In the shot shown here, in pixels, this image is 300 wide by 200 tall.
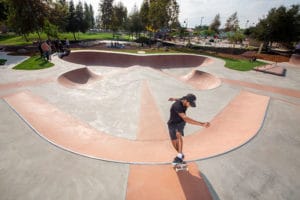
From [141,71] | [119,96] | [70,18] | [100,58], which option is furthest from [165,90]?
[70,18]

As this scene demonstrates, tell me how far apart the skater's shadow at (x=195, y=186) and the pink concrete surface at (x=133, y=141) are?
0.62m

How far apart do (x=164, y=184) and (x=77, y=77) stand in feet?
40.0

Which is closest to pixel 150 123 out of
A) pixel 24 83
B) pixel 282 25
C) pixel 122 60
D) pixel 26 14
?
pixel 24 83

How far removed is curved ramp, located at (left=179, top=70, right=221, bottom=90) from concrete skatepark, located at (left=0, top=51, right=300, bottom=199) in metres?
1.93

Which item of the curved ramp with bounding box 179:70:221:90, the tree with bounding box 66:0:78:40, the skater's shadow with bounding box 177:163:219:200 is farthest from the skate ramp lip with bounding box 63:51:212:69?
the tree with bounding box 66:0:78:40

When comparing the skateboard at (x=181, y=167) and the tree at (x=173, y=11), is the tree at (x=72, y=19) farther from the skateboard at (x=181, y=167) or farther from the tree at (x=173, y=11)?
the skateboard at (x=181, y=167)

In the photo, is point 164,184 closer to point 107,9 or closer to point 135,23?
point 135,23

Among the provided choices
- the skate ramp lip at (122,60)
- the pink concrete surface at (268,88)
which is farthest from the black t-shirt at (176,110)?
the skate ramp lip at (122,60)

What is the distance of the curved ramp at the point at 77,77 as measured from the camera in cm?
1170

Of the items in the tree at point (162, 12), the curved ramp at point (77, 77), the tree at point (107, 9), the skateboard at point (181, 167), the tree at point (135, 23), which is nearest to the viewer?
the skateboard at point (181, 167)

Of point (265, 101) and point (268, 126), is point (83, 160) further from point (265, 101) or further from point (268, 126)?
point (265, 101)

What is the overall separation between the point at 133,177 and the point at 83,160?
60.3 inches

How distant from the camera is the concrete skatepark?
12.3ft

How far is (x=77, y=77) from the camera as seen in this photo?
13.5m
